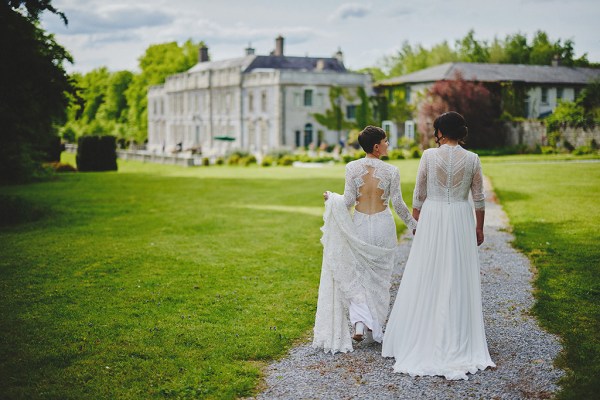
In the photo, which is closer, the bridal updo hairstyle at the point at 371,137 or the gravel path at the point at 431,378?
the gravel path at the point at 431,378

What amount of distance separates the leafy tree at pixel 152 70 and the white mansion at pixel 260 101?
12710 millimetres

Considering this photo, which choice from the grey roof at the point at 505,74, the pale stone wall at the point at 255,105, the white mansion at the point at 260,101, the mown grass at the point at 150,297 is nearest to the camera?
the mown grass at the point at 150,297

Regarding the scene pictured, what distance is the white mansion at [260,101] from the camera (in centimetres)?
5338

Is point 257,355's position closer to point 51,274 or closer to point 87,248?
point 51,274

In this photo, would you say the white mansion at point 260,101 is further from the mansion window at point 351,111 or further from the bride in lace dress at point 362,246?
the bride in lace dress at point 362,246

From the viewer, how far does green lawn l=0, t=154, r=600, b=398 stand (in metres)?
5.27

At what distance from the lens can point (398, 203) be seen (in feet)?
19.3

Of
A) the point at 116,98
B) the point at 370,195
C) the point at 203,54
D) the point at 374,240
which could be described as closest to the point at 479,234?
the point at 374,240

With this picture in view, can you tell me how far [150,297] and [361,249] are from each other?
10.5 ft

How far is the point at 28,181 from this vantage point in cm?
2561

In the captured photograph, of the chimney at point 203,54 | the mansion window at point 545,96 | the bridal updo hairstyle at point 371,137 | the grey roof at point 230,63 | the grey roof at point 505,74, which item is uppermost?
the chimney at point 203,54

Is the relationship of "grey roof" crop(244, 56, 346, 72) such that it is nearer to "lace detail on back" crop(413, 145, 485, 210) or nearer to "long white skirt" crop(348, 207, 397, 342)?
"long white skirt" crop(348, 207, 397, 342)

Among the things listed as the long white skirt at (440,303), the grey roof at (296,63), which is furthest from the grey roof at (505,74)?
the long white skirt at (440,303)

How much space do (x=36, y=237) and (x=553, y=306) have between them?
9.74 meters
